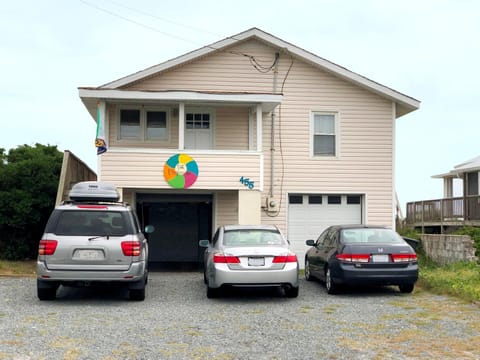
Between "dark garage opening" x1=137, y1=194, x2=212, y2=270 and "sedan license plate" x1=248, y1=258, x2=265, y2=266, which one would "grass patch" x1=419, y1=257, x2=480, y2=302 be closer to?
"sedan license plate" x1=248, y1=258, x2=265, y2=266

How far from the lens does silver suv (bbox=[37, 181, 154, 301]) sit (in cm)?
1084

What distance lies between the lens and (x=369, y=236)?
1307 centimetres

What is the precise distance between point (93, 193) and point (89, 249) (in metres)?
2.54

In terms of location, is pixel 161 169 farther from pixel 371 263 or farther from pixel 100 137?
pixel 371 263

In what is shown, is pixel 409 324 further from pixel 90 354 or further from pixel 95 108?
pixel 95 108

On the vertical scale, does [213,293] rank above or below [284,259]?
below

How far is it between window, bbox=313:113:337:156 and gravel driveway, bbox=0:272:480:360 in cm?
701

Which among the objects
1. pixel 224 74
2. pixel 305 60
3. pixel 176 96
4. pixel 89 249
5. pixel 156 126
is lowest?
pixel 89 249

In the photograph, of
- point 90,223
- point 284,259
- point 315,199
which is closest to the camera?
point 90,223

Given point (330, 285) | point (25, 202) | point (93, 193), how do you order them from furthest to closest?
point (25, 202), point (93, 193), point (330, 285)

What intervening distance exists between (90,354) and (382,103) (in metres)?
14.4

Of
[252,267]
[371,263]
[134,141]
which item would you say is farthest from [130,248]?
[134,141]

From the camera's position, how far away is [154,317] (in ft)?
32.6

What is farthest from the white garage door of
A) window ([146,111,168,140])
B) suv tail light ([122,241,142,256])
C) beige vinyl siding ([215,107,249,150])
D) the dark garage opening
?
suv tail light ([122,241,142,256])
